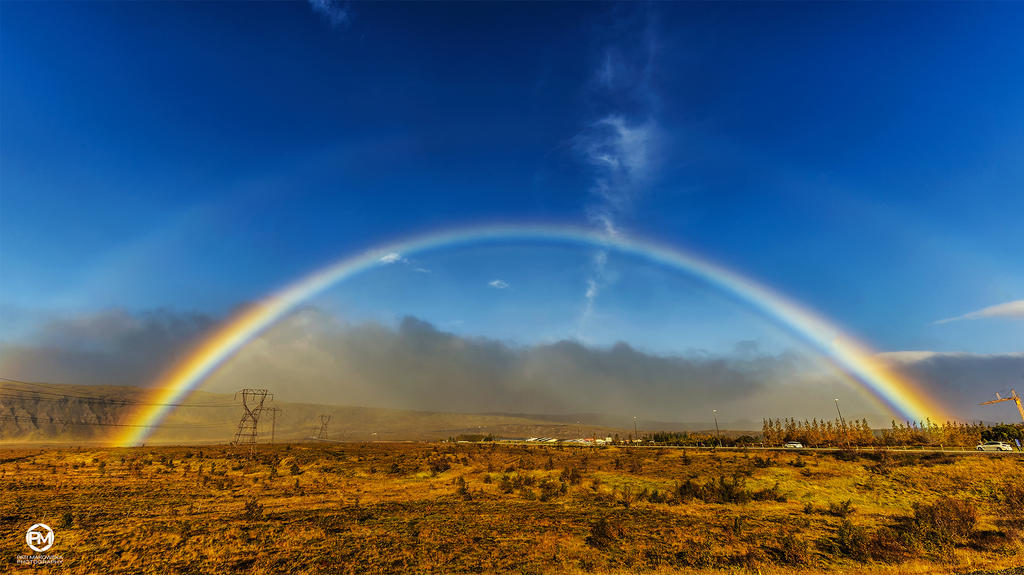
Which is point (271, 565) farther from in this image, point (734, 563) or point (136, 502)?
point (136, 502)

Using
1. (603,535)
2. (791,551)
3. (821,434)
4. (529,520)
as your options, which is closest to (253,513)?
(529,520)

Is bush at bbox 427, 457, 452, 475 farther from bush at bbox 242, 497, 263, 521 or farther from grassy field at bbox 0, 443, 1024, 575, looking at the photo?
bush at bbox 242, 497, 263, 521

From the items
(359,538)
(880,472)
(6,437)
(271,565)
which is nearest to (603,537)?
(359,538)

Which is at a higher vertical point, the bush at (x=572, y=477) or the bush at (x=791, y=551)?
the bush at (x=791, y=551)

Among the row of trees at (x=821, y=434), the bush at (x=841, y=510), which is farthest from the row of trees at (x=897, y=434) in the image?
the bush at (x=841, y=510)

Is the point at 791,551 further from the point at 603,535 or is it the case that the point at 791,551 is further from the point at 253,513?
the point at 253,513

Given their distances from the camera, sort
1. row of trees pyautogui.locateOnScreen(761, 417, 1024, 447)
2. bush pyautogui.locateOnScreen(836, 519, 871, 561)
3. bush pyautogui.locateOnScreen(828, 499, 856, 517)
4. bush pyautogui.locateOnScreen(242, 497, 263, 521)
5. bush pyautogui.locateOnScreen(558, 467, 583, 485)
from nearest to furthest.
→ bush pyautogui.locateOnScreen(836, 519, 871, 561) < bush pyautogui.locateOnScreen(242, 497, 263, 521) < bush pyautogui.locateOnScreen(828, 499, 856, 517) < bush pyautogui.locateOnScreen(558, 467, 583, 485) < row of trees pyautogui.locateOnScreen(761, 417, 1024, 447)

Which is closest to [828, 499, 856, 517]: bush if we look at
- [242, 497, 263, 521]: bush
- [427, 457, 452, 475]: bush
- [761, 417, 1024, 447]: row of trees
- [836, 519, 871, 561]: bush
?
[836, 519, 871, 561]: bush

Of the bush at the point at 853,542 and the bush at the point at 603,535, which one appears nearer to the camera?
the bush at the point at 853,542

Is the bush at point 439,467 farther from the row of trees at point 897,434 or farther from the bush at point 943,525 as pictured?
the row of trees at point 897,434
